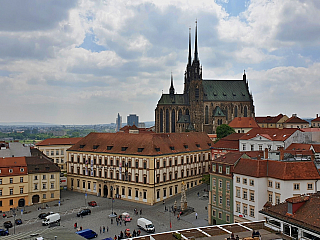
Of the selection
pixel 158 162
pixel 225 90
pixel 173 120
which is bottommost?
pixel 158 162

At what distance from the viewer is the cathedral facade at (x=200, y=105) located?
520 ft

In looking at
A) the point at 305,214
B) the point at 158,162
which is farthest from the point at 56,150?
the point at 305,214

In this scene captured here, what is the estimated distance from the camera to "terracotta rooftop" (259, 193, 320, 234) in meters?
28.4

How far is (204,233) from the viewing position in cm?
3250

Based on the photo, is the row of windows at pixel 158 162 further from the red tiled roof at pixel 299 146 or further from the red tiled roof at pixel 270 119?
the red tiled roof at pixel 270 119

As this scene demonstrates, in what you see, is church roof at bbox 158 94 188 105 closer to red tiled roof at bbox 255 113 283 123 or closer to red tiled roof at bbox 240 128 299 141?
red tiled roof at bbox 255 113 283 123

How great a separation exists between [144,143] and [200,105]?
80.8m

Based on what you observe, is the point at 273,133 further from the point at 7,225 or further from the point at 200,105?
the point at 200,105

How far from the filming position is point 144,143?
81.8 meters

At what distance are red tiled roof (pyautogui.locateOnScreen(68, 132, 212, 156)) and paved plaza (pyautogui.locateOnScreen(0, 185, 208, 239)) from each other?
11.6m

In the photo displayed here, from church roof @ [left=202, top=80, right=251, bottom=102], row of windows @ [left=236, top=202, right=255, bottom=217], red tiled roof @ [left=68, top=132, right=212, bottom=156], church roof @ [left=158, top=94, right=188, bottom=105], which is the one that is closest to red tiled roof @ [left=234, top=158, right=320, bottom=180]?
row of windows @ [left=236, top=202, right=255, bottom=217]

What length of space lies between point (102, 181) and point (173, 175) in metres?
17.8

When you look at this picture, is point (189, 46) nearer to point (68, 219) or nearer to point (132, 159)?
point (132, 159)

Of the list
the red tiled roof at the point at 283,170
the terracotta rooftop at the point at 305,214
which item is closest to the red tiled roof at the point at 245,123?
the red tiled roof at the point at 283,170
